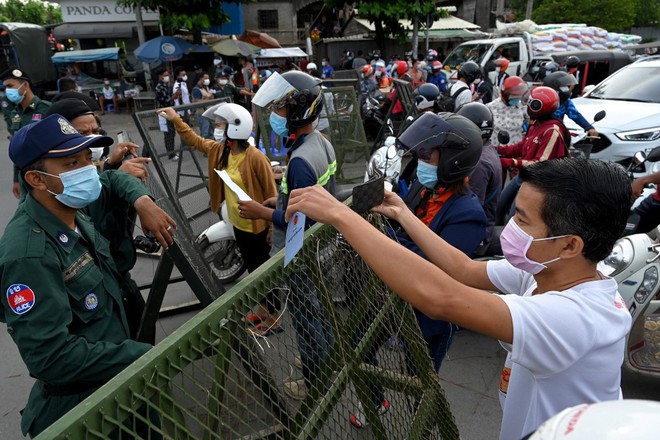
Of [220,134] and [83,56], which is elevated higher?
[220,134]

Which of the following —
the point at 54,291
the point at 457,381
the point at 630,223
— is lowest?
the point at 457,381

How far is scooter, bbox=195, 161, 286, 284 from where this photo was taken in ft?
15.4

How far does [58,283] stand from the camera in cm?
181

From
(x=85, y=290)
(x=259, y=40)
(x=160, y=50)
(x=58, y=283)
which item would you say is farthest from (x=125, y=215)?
(x=259, y=40)

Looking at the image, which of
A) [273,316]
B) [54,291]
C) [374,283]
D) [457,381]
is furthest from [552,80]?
[54,291]

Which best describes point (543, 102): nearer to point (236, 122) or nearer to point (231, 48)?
point (236, 122)

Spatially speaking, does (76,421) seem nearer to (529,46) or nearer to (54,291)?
(54,291)

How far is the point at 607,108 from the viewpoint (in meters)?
7.90

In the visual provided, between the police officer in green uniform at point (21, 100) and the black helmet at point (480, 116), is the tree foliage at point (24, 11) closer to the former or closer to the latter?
the police officer in green uniform at point (21, 100)

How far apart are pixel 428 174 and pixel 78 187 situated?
177 centimetres

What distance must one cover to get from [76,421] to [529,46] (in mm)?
16957

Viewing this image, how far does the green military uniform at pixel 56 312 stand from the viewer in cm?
172

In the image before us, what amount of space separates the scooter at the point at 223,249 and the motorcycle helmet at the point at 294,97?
1466 mm

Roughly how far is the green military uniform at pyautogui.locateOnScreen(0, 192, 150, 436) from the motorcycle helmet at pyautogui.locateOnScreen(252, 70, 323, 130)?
60.4 inches
